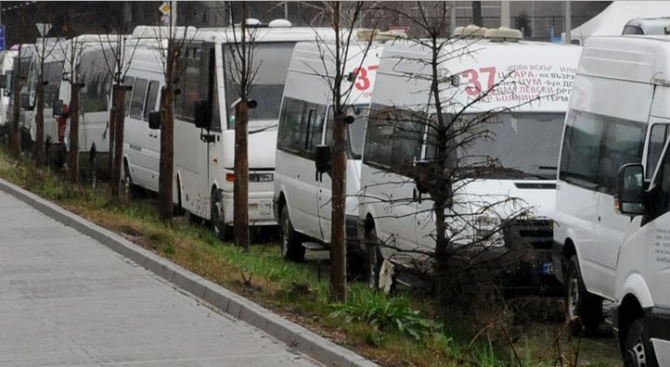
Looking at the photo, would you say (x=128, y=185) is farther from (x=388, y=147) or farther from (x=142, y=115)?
(x=388, y=147)

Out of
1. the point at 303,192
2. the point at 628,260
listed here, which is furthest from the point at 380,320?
A: the point at 303,192

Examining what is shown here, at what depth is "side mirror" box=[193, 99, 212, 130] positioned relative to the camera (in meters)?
20.6

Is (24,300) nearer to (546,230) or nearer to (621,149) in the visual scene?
(546,230)

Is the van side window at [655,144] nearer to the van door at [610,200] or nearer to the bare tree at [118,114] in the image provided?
the van door at [610,200]

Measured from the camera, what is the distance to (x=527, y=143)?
563 inches

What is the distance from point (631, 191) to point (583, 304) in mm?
3380

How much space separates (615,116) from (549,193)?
186cm

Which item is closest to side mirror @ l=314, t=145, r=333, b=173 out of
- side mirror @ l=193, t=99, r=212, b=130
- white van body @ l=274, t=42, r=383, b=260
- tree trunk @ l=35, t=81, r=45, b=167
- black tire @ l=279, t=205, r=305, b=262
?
white van body @ l=274, t=42, r=383, b=260

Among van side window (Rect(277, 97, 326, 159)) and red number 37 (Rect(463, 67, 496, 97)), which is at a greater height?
red number 37 (Rect(463, 67, 496, 97))

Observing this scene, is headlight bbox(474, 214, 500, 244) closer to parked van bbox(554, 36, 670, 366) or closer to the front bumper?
parked van bbox(554, 36, 670, 366)

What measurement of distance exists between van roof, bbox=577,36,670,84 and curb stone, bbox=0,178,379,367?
314 cm

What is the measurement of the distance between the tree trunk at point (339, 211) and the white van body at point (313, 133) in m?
3.46

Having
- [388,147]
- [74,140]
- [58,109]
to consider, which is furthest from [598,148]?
[58,109]

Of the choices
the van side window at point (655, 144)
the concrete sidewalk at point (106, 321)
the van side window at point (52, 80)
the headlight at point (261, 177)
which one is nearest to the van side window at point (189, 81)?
the headlight at point (261, 177)
